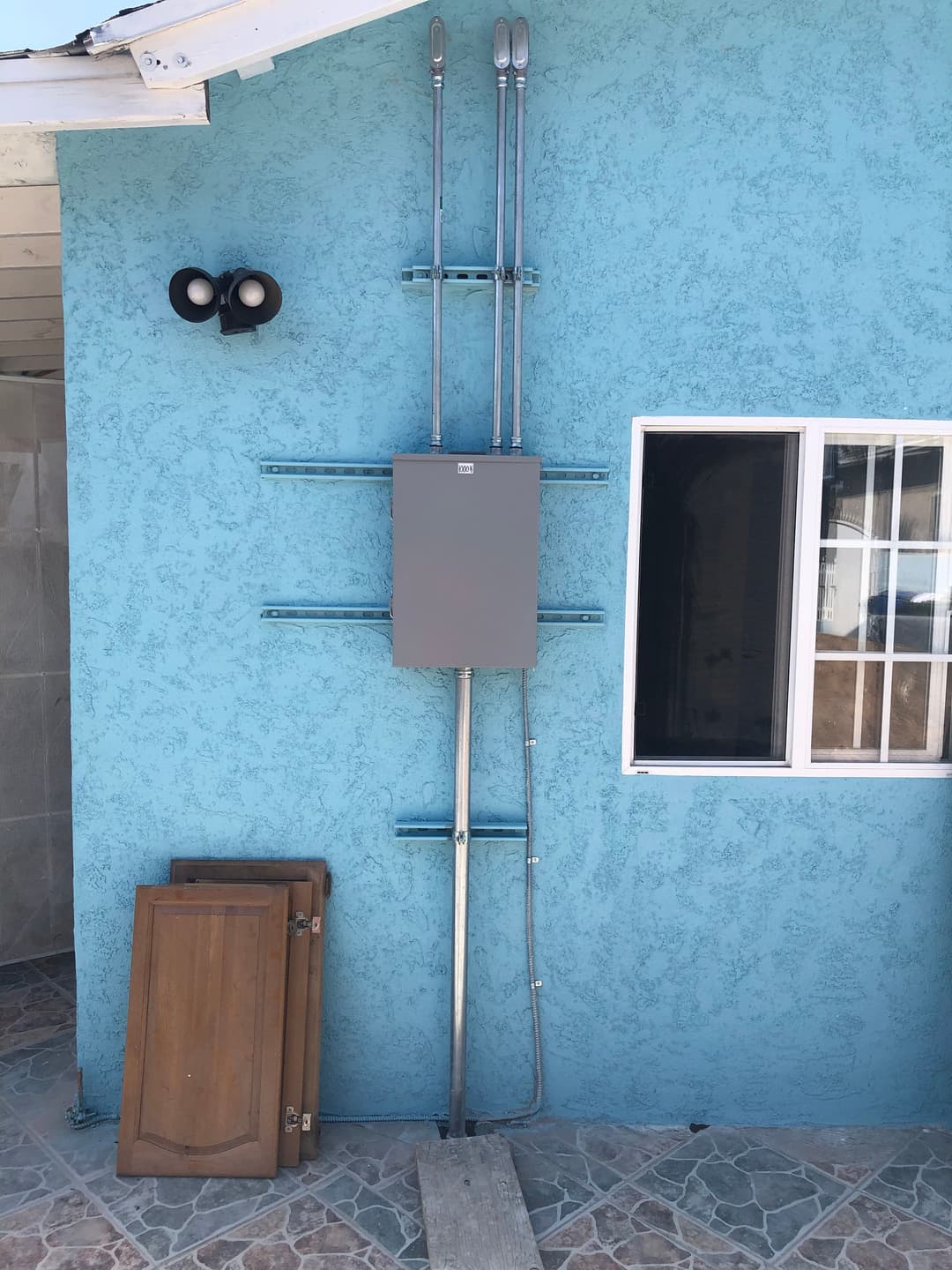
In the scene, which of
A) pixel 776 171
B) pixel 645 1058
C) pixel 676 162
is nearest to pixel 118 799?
pixel 645 1058

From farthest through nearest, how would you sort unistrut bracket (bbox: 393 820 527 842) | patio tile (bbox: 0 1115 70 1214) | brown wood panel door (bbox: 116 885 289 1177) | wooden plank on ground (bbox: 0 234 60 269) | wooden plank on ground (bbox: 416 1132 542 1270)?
wooden plank on ground (bbox: 0 234 60 269) → unistrut bracket (bbox: 393 820 527 842) → brown wood panel door (bbox: 116 885 289 1177) → patio tile (bbox: 0 1115 70 1214) → wooden plank on ground (bbox: 416 1132 542 1270)

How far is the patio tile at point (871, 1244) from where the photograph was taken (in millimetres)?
3334

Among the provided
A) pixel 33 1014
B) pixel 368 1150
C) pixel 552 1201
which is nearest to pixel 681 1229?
pixel 552 1201

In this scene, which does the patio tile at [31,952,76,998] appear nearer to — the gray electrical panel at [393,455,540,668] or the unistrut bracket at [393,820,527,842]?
the unistrut bracket at [393,820,527,842]

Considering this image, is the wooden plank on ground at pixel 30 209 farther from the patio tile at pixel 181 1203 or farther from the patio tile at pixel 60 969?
the patio tile at pixel 181 1203

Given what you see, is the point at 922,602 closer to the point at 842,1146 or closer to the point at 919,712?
the point at 919,712

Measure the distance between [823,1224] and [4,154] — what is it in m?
5.68

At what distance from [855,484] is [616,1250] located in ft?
11.2

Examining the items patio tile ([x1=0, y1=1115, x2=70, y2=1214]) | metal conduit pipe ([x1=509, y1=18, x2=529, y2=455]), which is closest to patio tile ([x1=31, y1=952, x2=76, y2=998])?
patio tile ([x1=0, y1=1115, x2=70, y2=1214])

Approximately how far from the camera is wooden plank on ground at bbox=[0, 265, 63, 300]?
4.71m

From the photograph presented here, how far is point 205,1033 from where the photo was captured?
3867 mm

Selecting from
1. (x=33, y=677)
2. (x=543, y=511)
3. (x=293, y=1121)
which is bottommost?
(x=293, y=1121)

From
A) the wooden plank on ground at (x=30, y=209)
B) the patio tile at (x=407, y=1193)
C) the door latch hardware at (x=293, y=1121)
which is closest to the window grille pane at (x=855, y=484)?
the patio tile at (x=407, y=1193)

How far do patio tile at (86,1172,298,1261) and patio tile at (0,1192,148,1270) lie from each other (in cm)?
6
